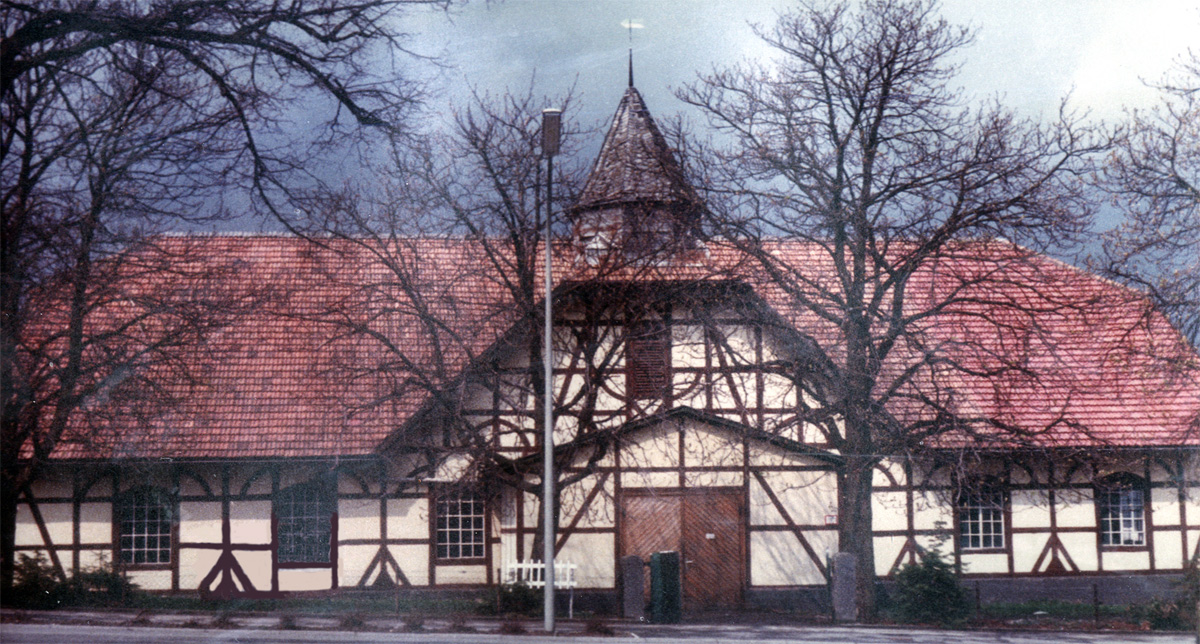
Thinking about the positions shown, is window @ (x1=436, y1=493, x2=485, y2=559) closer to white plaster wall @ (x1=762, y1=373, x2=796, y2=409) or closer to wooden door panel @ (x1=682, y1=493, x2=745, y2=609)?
wooden door panel @ (x1=682, y1=493, x2=745, y2=609)

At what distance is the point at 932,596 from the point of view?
15.0m

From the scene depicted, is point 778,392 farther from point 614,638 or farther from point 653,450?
point 614,638

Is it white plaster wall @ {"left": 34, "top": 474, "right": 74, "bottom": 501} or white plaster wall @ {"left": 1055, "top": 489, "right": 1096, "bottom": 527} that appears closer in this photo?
white plaster wall @ {"left": 34, "top": 474, "right": 74, "bottom": 501}

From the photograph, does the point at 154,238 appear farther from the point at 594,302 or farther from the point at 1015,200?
the point at 1015,200

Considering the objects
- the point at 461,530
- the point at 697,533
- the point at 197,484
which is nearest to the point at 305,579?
the point at 197,484

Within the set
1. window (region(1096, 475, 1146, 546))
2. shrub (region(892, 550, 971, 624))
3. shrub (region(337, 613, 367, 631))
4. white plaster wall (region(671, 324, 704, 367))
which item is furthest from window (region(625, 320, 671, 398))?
window (region(1096, 475, 1146, 546))

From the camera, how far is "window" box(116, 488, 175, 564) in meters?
15.2

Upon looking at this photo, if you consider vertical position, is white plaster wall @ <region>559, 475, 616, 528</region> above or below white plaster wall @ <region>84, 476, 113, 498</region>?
below

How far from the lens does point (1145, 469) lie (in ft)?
56.0

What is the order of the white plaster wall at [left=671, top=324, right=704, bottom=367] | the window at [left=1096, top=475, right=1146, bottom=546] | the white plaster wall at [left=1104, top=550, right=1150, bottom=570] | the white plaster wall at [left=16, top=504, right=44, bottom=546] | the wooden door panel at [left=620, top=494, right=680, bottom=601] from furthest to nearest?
1. the window at [left=1096, top=475, right=1146, bottom=546]
2. the white plaster wall at [left=1104, top=550, right=1150, bottom=570]
3. the wooden door panel at [left=620, top=494, right=680, bottom=601]
4. the white plaster wall at [left=671, top=324, right=704, bottom=367]
5. the white plaster wall at [left=16, top=504, right=44, bottom=546]

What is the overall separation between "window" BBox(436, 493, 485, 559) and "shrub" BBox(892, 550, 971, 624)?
22.9 feet

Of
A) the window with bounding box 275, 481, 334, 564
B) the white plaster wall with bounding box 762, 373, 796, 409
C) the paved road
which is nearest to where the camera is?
the paved road

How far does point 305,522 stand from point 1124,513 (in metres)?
14.3

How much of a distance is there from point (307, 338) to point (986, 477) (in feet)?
38.8
